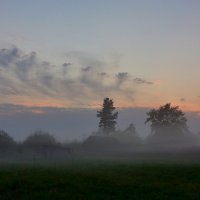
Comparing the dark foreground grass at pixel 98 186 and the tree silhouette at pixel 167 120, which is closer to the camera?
the dark foreground grass at pixel 98 186

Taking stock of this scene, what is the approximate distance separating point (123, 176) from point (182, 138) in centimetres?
11959

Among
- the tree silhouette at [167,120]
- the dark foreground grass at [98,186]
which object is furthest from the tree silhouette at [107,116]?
the dark foreground grass at [98,186]

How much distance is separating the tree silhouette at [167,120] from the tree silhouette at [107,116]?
14431 millimetres

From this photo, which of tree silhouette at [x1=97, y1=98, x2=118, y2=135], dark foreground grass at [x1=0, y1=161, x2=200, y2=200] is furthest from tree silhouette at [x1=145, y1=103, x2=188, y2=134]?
dark foreground grass at [x1=0, y1=161, x2=200, y2=200]

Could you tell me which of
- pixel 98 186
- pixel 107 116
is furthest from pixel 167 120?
pixel 98 186

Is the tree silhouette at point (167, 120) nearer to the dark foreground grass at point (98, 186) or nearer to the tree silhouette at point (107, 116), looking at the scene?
the tree silhouette at point (107, 116)

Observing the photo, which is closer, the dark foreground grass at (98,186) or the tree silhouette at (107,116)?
the dark foreground grass at (98,186)

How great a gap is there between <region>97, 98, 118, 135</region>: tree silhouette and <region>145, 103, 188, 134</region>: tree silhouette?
14.4 metres

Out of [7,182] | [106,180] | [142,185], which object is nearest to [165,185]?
[142,185]

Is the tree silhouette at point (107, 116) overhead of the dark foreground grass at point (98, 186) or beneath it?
overhead

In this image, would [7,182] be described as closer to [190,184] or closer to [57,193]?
[57,193]

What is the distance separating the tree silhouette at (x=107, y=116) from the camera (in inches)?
6368

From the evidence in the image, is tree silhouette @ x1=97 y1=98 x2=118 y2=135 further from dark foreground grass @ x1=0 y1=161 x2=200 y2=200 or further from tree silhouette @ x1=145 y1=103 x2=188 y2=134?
dark foreground grass @ x1=0 y1=161 x2=200 y2=200

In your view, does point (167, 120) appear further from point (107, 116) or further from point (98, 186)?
point (98, 186)
